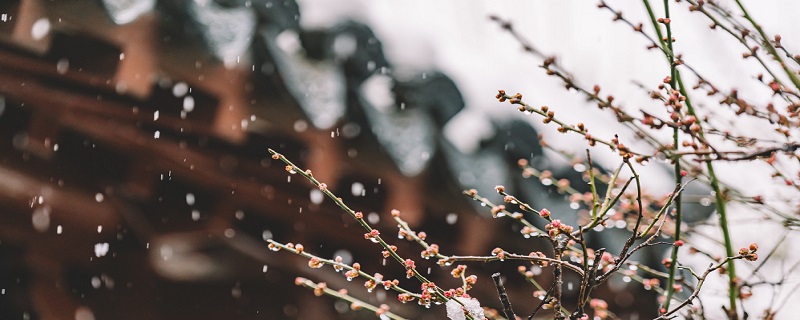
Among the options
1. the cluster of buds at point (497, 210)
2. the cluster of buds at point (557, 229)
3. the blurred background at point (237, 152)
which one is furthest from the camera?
the blurred background at point (237, 152)

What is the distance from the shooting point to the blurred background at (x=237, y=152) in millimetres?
1809

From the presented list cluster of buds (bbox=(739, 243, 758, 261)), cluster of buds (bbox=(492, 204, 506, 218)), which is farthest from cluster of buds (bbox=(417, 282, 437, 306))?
cluster of buds (bbox=(739, 243, 758, 261))

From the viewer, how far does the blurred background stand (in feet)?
5.93

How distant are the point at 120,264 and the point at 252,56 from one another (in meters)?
1.21

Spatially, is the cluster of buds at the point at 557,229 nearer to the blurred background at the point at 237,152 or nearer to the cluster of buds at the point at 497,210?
the cluster of buds at the point at 497,210

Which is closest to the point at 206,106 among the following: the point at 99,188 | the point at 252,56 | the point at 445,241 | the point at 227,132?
the point at 227,132

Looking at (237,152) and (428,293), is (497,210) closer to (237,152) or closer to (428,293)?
(428,293)

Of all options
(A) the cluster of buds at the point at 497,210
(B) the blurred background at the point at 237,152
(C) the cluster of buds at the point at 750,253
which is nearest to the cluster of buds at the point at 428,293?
(A) the cluster of buds at the point at 497,210

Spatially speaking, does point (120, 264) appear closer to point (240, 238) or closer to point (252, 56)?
point (240, 238)

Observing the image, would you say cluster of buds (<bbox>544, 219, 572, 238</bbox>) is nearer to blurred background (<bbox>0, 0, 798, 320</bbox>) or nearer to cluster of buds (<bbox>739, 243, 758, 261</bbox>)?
cluster of buds (<bbox>739, 243, 758, 261</bbox>)

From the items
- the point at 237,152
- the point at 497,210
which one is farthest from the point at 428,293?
the point at 237,152

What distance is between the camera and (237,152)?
2322mm

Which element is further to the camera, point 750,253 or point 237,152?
point 237,152

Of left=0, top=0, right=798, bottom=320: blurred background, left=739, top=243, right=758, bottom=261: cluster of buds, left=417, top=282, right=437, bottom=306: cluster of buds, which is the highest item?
left=739, top=243, right=758, bottom=261: cluster of buds
